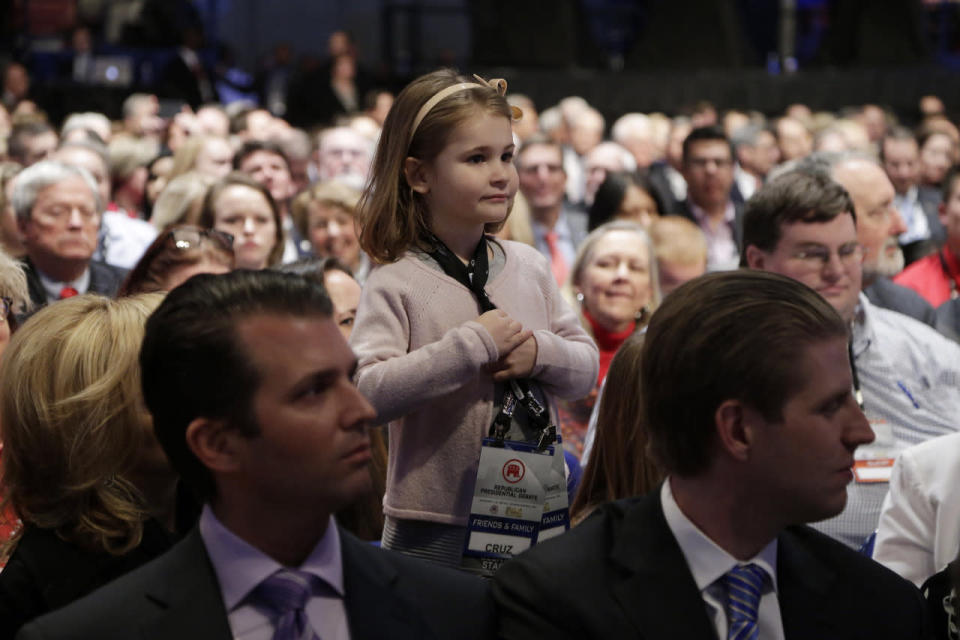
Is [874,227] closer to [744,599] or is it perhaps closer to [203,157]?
[744,599]

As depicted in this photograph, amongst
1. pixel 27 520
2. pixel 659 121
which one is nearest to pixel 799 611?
pixel 27 520

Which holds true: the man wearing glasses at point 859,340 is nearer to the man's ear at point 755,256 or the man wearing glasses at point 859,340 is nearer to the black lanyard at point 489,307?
the man's ear at point 755,256

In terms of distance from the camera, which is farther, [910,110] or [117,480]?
[910,110]

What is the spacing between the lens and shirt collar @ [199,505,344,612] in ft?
6.06

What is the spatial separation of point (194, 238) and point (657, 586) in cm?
262

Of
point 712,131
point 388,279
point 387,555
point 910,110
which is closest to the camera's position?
point 387,555

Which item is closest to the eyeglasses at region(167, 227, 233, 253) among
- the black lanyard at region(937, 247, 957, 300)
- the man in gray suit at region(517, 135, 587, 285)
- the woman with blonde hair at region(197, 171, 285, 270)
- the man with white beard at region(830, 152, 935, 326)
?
the woman with blonde hair at region(197, 171, 285, 270)

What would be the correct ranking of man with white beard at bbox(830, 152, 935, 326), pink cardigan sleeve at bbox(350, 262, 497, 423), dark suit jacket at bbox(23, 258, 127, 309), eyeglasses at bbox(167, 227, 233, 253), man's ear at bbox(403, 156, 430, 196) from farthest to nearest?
dark suit jacket at bbox(23, 258, 127, 309) → man with white beard at bbox(830, 152, 935, 326) → eyeglasses at bbox(167, 227, 233, 253) → man's ear at bbox(403, 156, 430, 196) → pink cardigan sleeve at bbox(350, 262, 497, 423)

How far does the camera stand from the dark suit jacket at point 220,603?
5.86 feet

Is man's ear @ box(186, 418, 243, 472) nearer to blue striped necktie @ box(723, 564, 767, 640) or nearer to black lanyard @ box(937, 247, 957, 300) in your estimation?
blue striped necktie @ box(723, 564, 767, 640)

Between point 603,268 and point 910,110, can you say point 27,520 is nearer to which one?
point 603,268

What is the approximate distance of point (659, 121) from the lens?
13.4m

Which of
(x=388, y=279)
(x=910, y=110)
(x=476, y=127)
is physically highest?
(x=476, y=127)

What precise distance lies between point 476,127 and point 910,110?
15619 mm
